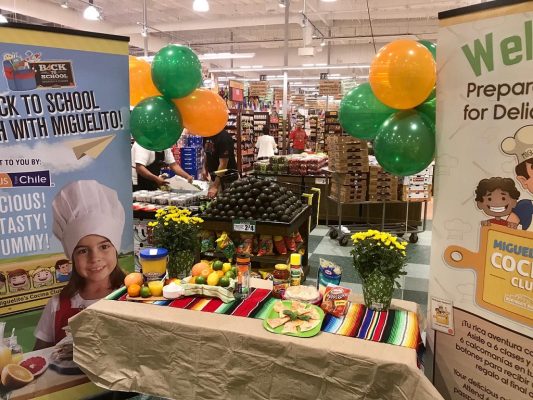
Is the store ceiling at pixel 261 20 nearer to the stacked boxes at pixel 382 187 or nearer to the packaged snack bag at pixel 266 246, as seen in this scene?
the stacked boxes at pixel 382 187

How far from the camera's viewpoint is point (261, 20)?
47.8 ft

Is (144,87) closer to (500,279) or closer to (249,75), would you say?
(500,279)

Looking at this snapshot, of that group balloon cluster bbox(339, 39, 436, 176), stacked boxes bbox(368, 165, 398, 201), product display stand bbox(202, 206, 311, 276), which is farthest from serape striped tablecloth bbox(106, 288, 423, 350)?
stacked boxes bbox(368, 165, 398, 201)

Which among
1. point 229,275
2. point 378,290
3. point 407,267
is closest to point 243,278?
point 229,275

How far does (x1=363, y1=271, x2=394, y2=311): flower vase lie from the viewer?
8.14 ft

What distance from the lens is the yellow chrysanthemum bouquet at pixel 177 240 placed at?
9.97ft

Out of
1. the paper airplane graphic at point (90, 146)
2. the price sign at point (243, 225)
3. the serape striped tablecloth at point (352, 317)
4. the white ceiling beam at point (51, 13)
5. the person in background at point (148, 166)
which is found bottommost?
the serape striped tablecloth at point (352, 317)

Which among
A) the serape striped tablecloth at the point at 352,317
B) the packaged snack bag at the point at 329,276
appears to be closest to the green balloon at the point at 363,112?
the packaged snack bag at the point at 329,276

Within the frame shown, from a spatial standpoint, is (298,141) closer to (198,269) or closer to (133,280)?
(198,269)

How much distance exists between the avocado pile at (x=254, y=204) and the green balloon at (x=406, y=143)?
1.70 m

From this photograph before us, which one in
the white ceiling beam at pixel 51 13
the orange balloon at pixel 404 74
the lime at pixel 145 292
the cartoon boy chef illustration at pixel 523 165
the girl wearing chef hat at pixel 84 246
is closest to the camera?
the cartoon boy chef illustration at pixel 523 165

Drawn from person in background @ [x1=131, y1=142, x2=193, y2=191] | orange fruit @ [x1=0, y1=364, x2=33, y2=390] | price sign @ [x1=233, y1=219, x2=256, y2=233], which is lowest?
orange fruit @ [x1=0, y1=364, x2=33, y2=390]

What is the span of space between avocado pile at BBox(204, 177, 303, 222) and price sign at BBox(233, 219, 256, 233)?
60 millimetres

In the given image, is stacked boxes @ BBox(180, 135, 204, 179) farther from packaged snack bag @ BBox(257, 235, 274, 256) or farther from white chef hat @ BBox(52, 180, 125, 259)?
white chef hat @ BBox(52, 180, 125, 259)
